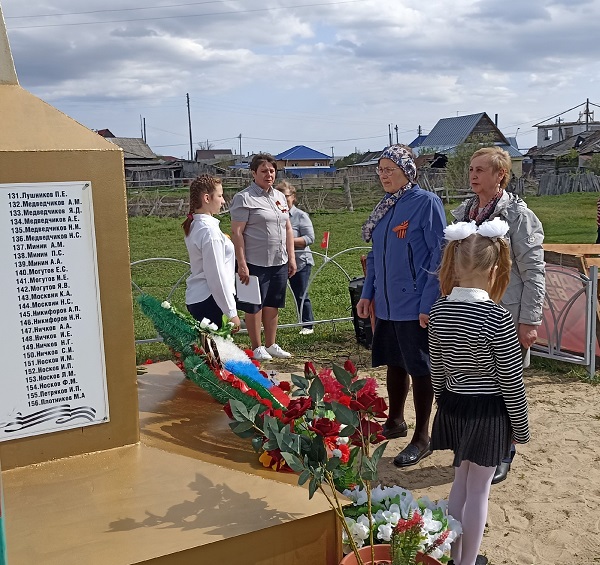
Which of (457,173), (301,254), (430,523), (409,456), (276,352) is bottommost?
(409,456)

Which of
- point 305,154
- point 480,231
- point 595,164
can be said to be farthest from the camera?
point 305,154

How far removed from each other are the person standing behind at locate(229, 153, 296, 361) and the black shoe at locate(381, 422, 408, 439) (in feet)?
6.46

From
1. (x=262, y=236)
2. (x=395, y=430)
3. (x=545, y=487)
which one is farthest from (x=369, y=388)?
(x=262, y=236)

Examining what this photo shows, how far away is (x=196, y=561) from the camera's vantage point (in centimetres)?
200

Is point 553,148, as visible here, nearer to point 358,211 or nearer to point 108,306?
point 358,211

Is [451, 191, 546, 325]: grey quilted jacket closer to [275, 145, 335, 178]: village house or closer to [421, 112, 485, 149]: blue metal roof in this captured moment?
[421, 112, 485, 149]: blue metal roof

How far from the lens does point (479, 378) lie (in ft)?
9.19

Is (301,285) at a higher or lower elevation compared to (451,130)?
lower

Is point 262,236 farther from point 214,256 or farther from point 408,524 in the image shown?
point 408,524

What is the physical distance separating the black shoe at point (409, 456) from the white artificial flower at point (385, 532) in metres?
1.82

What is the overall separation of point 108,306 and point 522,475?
271cm

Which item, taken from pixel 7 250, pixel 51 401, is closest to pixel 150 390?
pixel 51 401

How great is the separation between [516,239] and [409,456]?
137 cm

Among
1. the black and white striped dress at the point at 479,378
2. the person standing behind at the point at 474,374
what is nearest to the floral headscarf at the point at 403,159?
the person standing behind at the point at 474,374
